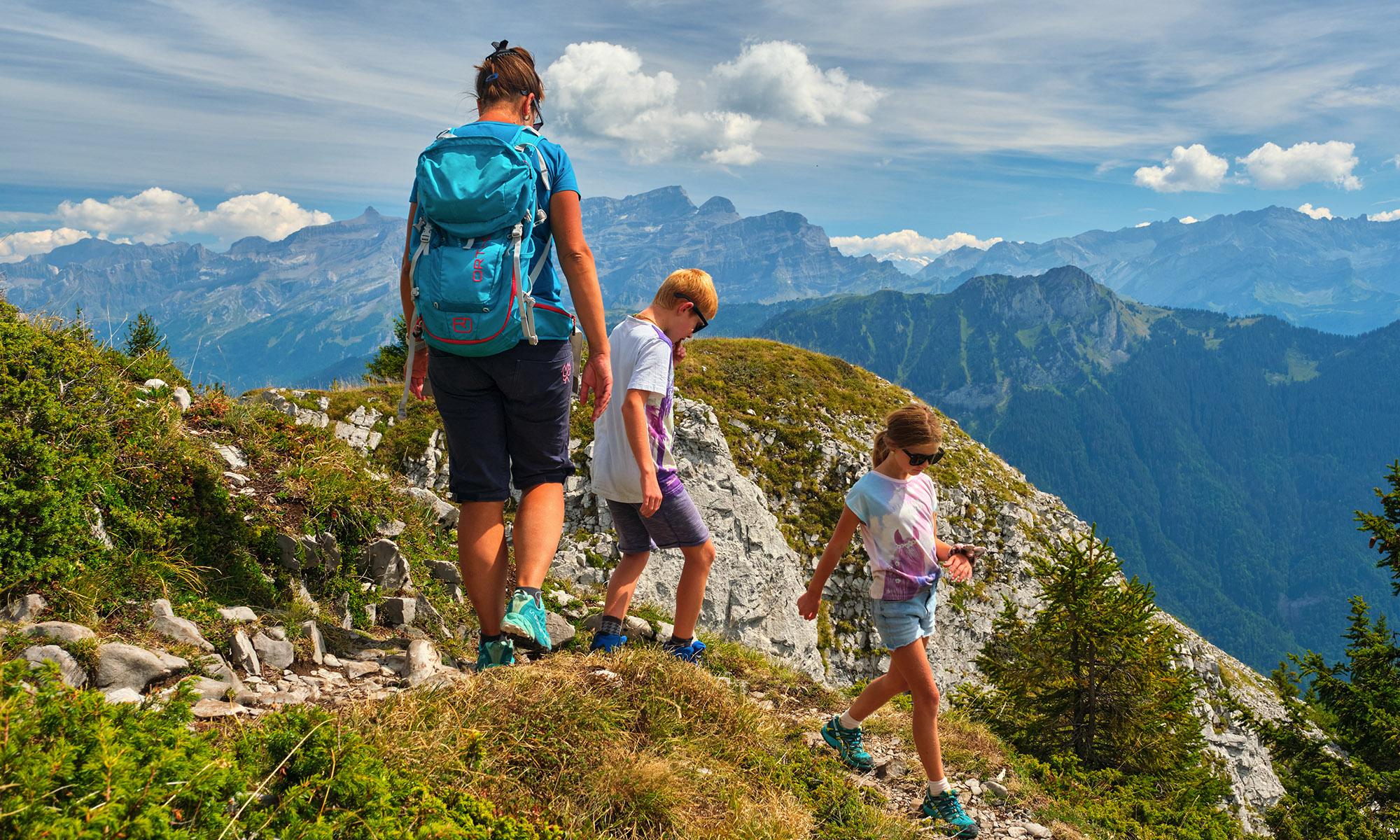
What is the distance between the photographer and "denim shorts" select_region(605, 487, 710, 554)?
5.26 meters

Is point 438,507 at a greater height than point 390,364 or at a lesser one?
lesser

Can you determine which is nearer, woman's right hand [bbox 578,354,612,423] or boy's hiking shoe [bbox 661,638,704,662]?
woman's right hand [bbox 578,354,612,423]

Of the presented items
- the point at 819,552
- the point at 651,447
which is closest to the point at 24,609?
the point at 651,447

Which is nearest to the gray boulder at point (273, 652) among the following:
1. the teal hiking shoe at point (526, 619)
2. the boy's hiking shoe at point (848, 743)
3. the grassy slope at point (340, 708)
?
the grassy slope at point (340, 708)

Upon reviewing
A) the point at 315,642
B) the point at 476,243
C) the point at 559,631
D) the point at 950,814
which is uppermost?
the point at 476,243

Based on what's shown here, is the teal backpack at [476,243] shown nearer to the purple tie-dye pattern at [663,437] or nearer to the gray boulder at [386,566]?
the purple tie-dye pattern at [663,437]

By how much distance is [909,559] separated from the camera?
4.95m

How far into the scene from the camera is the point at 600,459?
5262 mm

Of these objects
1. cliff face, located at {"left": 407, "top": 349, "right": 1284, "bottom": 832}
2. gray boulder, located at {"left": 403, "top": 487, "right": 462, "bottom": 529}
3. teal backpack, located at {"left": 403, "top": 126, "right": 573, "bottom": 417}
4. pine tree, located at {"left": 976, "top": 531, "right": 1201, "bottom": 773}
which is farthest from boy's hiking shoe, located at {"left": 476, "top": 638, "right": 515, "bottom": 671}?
pine tree, located at {"left": 976, "top": 531, "right": 1201, "bottom": 773}

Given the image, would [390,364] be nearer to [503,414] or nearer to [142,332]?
[142,332]

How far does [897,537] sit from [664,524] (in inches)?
66.6

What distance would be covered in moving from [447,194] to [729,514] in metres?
15.2

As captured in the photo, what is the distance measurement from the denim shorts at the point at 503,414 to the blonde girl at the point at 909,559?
2094mm

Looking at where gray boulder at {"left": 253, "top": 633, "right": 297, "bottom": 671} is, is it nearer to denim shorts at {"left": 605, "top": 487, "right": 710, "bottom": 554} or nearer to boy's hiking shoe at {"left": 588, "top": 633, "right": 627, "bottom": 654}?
boy's hiking shoe at {"left": 588, "top": 633, "right": 627, "bottom": 654}
